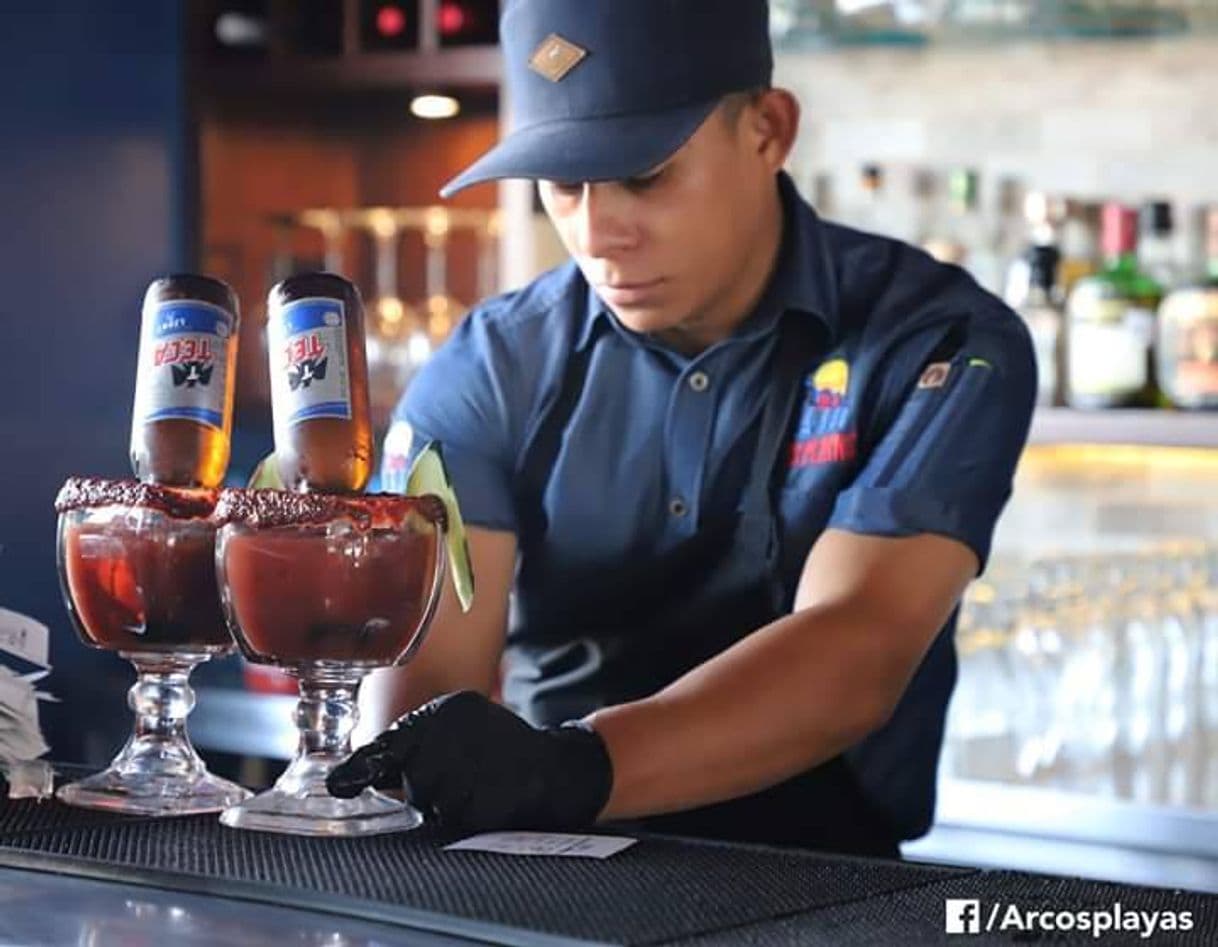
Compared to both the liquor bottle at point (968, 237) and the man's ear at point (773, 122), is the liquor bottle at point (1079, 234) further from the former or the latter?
the man's ear at point (773, 122)

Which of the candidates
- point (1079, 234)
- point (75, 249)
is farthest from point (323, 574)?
point (75, 249)

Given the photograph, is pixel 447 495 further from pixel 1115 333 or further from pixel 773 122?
pixel 1115 333

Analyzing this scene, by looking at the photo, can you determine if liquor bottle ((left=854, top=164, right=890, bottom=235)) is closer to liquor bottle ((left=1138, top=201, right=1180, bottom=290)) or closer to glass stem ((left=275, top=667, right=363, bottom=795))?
liquor bottle ((left=1138, top=201, right=1180, bottom=290))

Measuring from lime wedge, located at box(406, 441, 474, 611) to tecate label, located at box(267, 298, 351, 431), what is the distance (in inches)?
3.5

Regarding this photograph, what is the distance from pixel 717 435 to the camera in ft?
7.14

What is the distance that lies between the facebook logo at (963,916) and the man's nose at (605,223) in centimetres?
84

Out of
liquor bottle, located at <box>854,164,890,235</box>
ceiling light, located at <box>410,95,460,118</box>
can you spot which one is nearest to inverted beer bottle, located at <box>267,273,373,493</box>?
liquor bottle, located at <box>854,164,890,235</box>

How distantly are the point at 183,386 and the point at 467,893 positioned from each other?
44 centimetres

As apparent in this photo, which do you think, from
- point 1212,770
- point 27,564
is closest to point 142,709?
point 1212,770

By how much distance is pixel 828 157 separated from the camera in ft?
11.6

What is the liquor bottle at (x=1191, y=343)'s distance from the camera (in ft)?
9.98

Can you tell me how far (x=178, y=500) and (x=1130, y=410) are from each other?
178 cm

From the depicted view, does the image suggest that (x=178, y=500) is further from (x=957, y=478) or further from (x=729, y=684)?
(x=957, y=478)

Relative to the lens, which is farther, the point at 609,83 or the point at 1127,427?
the point at 1127,427
